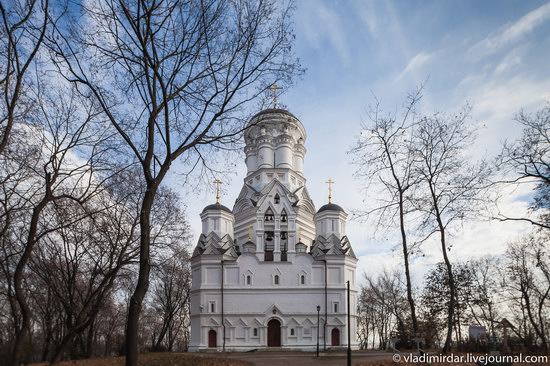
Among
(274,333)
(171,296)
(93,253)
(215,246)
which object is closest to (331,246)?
(274,333)

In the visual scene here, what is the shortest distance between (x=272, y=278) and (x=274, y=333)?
16.2 feet

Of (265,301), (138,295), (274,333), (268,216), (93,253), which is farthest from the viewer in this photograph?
(268,216)

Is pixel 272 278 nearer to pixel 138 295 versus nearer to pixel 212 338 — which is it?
pixel 212 338

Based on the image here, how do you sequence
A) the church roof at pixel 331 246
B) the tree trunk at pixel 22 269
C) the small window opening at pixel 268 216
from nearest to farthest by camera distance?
the tree trunk at pixel 22 269
the church roof at pixel 331 246
the small window opening at pixel 268 216

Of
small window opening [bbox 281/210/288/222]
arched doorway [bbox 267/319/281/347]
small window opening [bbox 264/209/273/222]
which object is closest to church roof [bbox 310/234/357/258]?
small window opening [bbox 281/210/288/222]

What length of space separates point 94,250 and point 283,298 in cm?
2148

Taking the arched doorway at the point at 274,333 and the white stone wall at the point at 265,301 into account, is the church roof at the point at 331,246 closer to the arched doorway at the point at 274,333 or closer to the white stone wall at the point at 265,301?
the white stone wall at the point at 265,301

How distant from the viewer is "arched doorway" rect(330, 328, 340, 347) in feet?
133

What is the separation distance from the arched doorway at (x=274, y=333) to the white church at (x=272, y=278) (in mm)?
86

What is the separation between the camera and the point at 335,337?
134 feet

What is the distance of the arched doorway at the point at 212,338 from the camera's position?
4050 centimetres

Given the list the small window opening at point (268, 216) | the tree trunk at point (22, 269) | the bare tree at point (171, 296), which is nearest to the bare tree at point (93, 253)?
the tree trunk at point (22, 269)

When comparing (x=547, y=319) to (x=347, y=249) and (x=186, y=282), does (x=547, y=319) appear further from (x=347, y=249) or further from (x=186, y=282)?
(x=186, y=282)

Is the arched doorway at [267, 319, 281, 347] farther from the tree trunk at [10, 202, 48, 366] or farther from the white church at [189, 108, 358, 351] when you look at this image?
the tree trunk at [10, 202, 48, 366]
